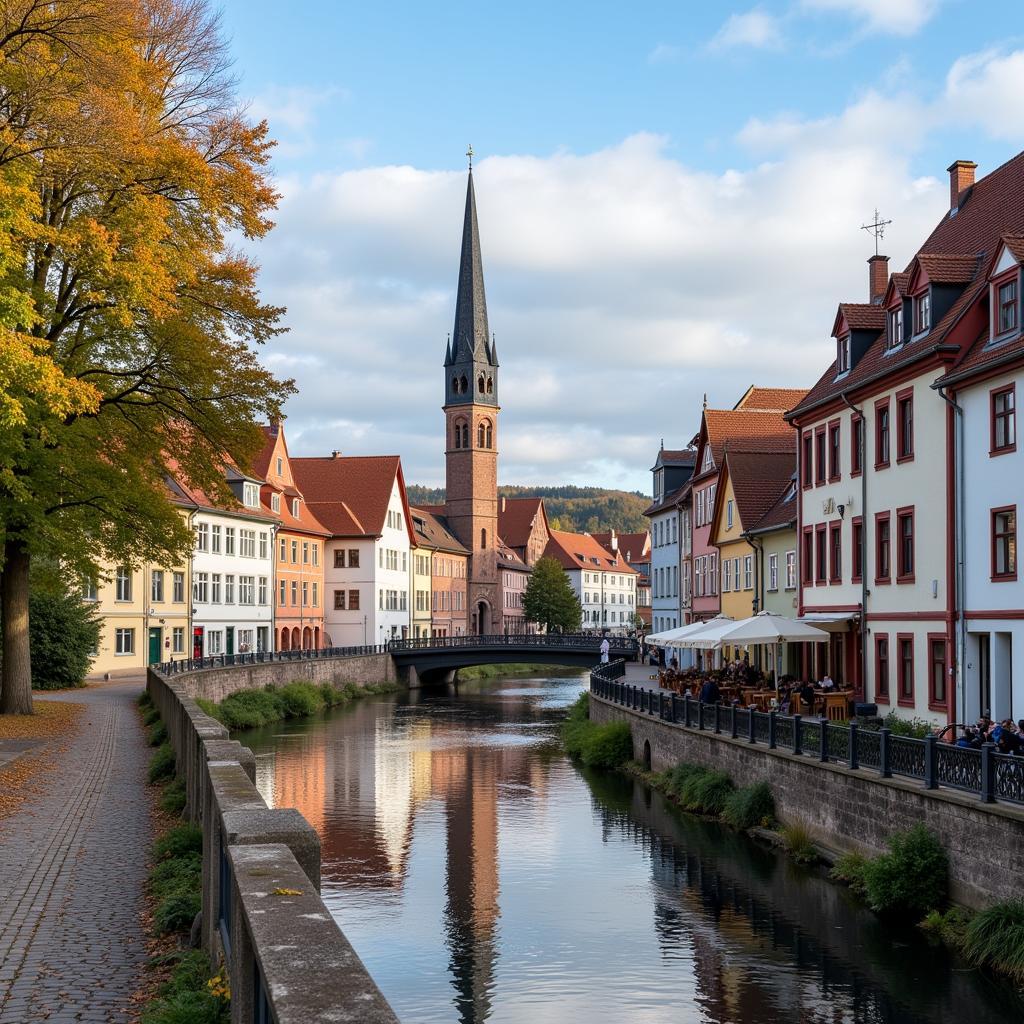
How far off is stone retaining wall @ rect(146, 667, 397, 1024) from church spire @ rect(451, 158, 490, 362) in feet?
313

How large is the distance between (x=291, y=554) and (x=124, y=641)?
63.4ft

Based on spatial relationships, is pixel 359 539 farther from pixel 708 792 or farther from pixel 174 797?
pixel 174 797

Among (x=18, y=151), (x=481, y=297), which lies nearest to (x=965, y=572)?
(x=18, y=151)

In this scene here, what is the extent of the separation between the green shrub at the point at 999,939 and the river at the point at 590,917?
221 mm

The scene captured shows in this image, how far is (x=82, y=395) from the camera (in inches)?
778

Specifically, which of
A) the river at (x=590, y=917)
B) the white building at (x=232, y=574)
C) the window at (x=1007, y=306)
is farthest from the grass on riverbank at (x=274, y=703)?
the window at (x=1007, y=306)

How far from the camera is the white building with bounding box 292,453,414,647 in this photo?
77.3 meters

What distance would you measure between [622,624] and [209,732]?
471 ft

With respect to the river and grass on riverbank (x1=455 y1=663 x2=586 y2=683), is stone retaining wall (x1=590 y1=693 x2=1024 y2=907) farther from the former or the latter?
grass on riverbank (x1=455 y1=663 x2=586 y2=683)

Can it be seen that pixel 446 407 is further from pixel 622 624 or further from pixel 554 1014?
pixel 554 1014

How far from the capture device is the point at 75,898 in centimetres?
1094

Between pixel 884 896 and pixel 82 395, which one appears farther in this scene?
pixel 82 395

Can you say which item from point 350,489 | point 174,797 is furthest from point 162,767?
point 350,489

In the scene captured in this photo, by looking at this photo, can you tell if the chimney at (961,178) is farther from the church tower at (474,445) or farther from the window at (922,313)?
the church tower at (474,445)
